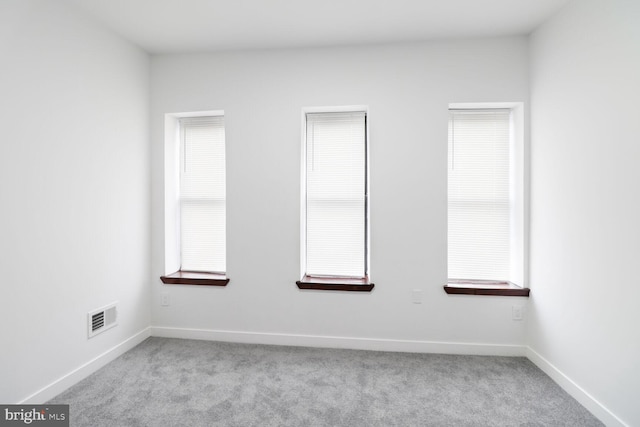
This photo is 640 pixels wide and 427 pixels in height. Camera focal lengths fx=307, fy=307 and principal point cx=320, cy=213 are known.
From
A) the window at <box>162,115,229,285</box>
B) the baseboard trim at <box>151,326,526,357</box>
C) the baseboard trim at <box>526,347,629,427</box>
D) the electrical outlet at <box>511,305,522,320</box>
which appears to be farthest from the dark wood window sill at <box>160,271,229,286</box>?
the baseboard trim at <box>526,347,629,427</box>

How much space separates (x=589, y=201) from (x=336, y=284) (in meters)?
1.90

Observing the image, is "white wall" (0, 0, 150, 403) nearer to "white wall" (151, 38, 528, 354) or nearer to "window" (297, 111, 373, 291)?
"white wall" (151, 38, 528, 354)

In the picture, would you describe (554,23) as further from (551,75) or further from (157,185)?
(157,185)

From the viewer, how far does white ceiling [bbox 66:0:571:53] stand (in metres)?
2.17

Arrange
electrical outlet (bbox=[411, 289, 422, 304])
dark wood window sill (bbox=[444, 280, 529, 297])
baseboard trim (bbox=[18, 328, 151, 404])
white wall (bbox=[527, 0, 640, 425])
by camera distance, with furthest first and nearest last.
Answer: electrical outlet (bbox=[411, 289, 422, 304]), dark wood window sill (bbox=[444, 280, 529, 297]), baseboard trim (bbox=[18, 328, 151, 404]), white wall (bbox=[527, 0, 640, 425])

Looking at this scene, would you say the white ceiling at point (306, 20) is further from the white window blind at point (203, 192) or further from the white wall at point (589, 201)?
the white window blind at point (203, 192)

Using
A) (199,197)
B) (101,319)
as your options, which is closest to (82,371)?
(101,319)

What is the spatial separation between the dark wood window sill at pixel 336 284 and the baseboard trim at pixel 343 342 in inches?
17.7

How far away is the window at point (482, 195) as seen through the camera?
276cm

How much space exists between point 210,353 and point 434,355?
6.33ft

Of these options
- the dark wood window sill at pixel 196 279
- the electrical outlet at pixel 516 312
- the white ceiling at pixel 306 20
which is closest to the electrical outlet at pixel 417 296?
the electrical outlet at pixel 516 312

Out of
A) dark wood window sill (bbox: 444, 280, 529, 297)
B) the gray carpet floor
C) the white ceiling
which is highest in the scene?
the white ceiling

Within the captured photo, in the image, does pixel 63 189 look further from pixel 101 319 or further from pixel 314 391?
pixel 314 391

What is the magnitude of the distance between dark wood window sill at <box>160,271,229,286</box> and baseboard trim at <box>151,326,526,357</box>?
1.48 feet
